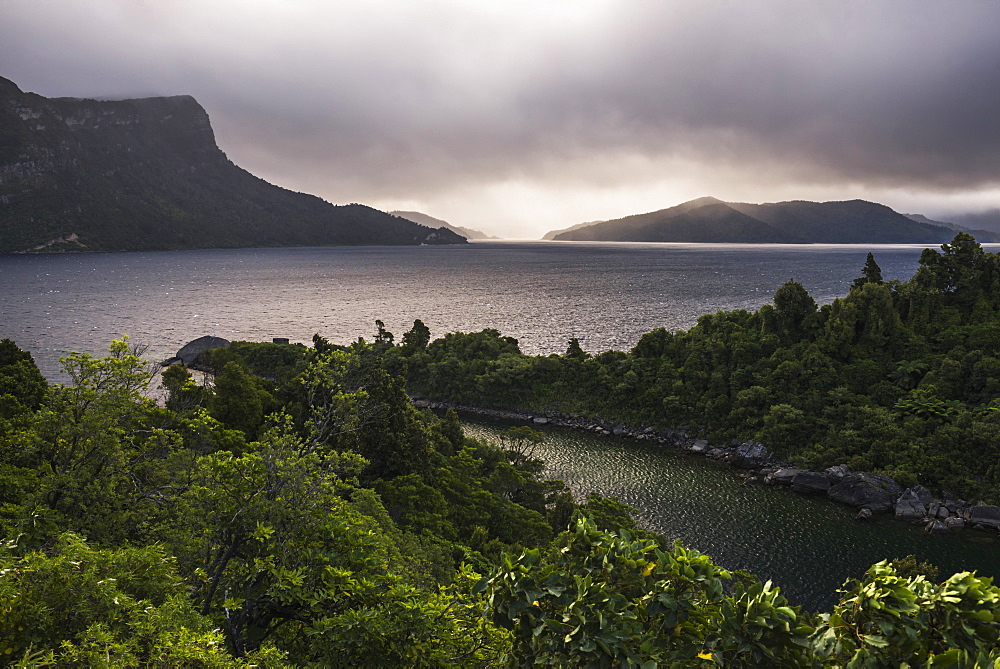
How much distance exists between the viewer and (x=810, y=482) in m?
52.9

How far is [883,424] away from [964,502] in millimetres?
11104

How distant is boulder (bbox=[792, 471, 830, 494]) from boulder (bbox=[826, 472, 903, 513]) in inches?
30.6

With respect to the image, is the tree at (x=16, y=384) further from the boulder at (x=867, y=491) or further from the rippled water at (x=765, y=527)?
the boulder at (x=867, y=491)

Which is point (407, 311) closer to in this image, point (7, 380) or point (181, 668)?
point (7, 380)

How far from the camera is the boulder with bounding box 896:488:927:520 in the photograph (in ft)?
155

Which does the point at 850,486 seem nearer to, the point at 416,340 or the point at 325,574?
the point at 325,574

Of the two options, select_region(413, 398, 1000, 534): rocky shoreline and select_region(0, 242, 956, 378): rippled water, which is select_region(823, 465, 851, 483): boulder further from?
select_region(0, 242, 956, 378): rippled water

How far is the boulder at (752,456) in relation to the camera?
5935 centimetres

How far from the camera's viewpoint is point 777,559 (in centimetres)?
4097

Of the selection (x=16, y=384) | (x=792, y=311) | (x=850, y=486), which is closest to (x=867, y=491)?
(x=850, y=486)

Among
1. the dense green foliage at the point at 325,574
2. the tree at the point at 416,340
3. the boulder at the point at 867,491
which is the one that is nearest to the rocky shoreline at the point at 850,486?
the boulder at the point at 867,491

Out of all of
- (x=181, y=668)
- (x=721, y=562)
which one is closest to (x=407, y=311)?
(x=721, y=562)

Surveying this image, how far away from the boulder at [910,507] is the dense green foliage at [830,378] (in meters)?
2.22

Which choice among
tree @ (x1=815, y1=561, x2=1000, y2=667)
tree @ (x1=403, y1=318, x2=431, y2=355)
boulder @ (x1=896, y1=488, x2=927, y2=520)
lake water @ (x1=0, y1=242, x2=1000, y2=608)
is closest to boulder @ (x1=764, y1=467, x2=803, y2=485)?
lake water @ (x1=0, y1=242, x2=1000, y2=608)
